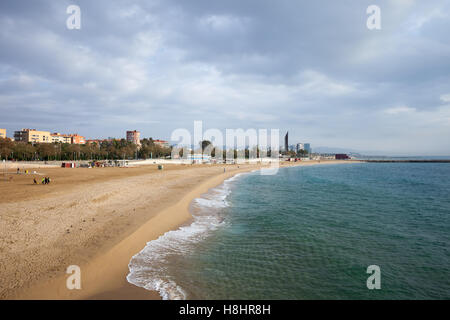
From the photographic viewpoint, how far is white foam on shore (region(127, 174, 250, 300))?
6.76 meters

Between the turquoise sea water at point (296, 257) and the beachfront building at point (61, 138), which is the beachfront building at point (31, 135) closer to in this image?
the beachfront building at point (61, 138)

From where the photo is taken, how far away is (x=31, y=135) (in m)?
134

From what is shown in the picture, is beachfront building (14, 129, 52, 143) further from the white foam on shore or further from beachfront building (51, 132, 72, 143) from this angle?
the white foam on shore

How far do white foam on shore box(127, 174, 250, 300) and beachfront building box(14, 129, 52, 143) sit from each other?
162m

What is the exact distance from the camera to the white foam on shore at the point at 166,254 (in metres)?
6.76

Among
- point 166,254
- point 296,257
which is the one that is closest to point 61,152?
point 166,254

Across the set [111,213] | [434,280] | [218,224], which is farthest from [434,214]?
[111,213]

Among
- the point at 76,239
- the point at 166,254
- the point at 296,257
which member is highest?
the point at 76,239

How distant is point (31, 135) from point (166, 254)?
167861mm

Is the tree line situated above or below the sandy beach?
above

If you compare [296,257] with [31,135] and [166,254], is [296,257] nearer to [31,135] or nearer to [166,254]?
[166,254]

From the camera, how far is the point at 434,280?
7.74 meters

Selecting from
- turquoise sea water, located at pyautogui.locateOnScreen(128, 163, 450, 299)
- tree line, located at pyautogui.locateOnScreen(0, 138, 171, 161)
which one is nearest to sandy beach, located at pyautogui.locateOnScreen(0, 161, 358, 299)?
turquoise sea water, located at pyautogui.locateOnScreen(128, 163, 450, 299)

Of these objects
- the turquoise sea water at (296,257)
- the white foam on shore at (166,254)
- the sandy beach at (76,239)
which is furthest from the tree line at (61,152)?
the turquoise sea water at (296,257)
